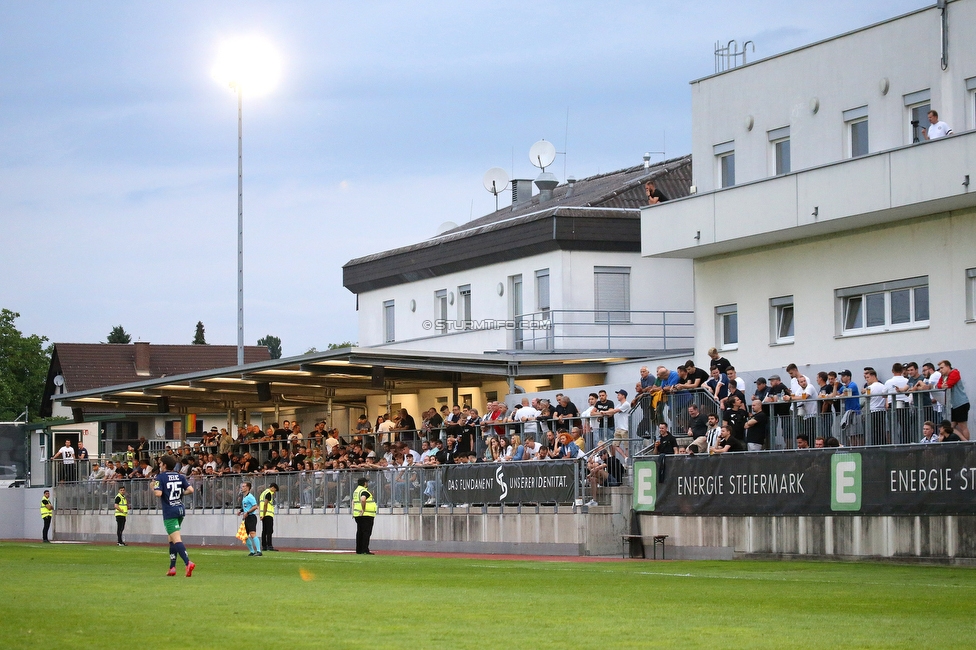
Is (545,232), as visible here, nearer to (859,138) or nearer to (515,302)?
(515,302)

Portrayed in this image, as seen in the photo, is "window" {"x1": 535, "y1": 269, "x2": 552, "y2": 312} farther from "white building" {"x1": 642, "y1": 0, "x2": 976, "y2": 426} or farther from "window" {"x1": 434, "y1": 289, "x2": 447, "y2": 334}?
"white building" {"x1": 642, "y1": 0, "x2": 976, "y2": 426}

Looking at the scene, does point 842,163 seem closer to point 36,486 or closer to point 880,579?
point 880,579

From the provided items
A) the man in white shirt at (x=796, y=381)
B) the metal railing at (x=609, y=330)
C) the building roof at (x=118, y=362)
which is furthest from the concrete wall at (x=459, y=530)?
the building roof at (x=118, y=362)

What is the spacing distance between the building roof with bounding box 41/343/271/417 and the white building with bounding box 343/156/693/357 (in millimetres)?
47876

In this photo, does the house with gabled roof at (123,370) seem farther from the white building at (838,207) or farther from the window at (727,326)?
the white building at (838,207)

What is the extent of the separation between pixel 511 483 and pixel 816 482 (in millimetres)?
8729

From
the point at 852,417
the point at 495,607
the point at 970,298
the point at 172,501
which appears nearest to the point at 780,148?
the point at 970,298

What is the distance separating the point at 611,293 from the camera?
45844 mm

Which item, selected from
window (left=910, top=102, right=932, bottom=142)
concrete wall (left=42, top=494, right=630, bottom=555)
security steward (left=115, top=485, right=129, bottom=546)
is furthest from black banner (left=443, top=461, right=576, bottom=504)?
security steward (left=115, top=485, right=129, bottom=546)

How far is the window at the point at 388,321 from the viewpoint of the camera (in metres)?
54.2

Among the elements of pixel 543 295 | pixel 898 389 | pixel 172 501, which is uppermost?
pixel 543 295

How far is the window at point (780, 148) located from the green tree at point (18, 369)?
74.8 metres

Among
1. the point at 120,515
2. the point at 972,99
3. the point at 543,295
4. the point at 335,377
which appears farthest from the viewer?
the point at 543,295

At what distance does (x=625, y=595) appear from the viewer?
58.4 feet
